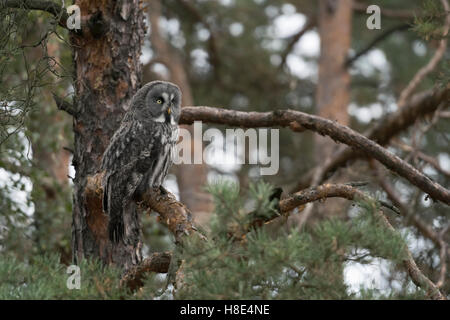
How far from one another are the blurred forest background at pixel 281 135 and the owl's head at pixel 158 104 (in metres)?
0.38

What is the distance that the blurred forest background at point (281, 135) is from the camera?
2.50 meters

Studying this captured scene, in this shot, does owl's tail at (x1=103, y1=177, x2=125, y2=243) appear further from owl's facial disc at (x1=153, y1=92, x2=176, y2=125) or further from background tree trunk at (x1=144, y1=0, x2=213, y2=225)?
background tree trunk at (x1=144, y1=0, x2=213, y2=225)

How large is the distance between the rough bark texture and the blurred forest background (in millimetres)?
140

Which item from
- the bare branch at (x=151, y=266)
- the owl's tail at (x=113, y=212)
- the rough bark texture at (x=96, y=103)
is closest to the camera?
the bare branch at (x=151, y=266)

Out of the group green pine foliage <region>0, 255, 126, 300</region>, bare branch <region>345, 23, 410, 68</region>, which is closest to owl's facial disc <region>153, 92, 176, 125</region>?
green pine foliage <region>0, 255, 126, 300</region>

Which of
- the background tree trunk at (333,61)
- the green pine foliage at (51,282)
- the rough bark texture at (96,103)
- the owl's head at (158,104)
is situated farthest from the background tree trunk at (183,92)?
the green pine foliage at (51,282)

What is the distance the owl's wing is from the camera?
4547 millimetres

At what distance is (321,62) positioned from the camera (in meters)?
10.6

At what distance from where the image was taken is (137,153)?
4926 millimetres

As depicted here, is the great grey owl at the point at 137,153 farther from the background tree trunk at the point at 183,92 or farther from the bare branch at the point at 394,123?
the background tree trunk at the point at 183,92

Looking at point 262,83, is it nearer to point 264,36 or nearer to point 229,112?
point 264,36

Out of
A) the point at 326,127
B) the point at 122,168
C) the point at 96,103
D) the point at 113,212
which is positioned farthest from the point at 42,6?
the point at 326,127

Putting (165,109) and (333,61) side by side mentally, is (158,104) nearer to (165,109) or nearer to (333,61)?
(165,109)
